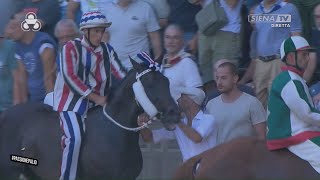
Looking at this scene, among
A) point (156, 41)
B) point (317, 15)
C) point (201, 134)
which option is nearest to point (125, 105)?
point (201, 134)

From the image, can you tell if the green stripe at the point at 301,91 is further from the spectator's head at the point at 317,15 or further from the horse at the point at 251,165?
the spectator's head at the point at 317,15

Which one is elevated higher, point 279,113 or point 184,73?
point 184,73

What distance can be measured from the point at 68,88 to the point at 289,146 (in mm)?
1922

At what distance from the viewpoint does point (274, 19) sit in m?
8.95

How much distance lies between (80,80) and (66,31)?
3.17 feet

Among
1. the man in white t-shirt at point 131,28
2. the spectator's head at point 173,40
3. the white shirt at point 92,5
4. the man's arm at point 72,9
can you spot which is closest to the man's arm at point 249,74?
the spectator's head at point 173,40

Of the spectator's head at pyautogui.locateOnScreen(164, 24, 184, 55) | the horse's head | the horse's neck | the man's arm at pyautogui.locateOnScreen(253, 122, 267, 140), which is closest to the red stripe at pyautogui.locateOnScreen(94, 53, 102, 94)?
the horse's neck

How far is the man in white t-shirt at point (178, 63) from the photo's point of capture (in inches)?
349

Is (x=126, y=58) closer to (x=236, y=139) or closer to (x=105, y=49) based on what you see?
(x=105, y=49)

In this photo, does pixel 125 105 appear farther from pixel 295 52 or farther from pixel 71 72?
pixel 295 52

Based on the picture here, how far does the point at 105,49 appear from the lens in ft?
28.6

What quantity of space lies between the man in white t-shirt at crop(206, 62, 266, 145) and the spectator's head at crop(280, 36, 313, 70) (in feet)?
2.46

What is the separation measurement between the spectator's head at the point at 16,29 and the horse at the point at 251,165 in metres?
2.51

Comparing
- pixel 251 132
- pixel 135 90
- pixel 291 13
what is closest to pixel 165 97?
pixel 135 90
